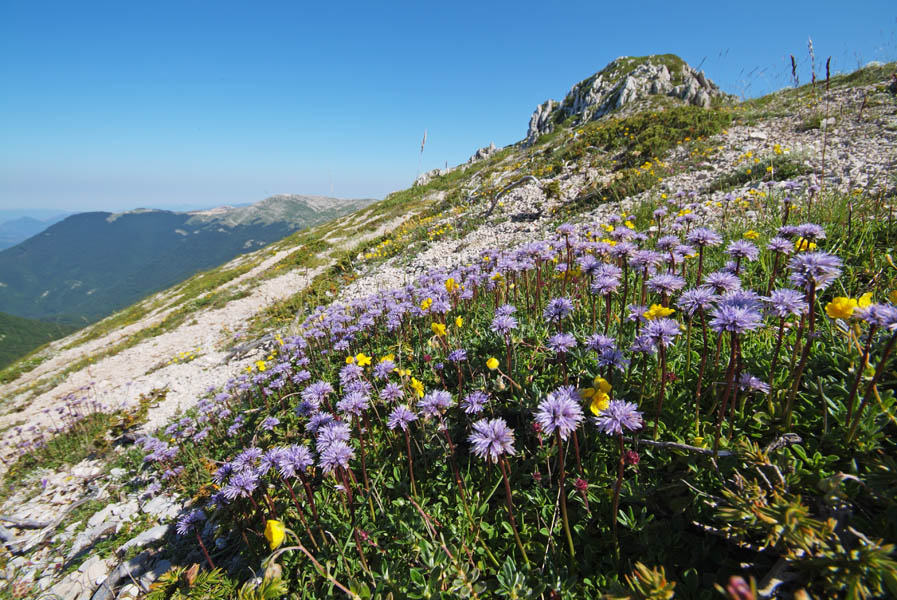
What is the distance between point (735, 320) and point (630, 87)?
47.0 m

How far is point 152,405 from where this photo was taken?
360 inches

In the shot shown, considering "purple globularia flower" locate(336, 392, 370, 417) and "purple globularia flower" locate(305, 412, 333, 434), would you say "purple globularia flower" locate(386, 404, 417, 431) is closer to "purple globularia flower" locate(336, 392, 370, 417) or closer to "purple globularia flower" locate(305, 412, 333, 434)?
"purple globularia flower" locate(336, 392, 370, 417)

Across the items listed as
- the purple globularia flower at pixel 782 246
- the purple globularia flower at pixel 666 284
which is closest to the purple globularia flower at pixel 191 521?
the purple globularia flower at pixel 666 284

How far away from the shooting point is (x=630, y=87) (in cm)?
3800

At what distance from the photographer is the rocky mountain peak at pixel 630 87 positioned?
31.4m

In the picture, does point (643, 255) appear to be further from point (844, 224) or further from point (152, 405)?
point (152, 405)

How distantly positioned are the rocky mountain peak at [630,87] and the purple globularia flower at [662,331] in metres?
31.7

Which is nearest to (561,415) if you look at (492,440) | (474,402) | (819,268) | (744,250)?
(492,440)

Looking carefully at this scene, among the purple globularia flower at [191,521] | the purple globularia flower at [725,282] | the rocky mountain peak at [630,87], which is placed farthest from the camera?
the rocky mountain peak at [630,87]

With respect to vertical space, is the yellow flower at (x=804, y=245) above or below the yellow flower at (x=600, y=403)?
above

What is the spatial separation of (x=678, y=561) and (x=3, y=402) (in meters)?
24.3

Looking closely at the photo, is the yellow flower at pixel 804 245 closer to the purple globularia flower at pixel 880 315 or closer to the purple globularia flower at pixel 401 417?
the purple globularia flower at pixel 880 315

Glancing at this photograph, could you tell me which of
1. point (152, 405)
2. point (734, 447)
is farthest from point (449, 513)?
point (152, 405)

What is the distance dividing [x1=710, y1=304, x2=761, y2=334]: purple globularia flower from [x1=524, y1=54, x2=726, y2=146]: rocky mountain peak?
3166 centimetres
